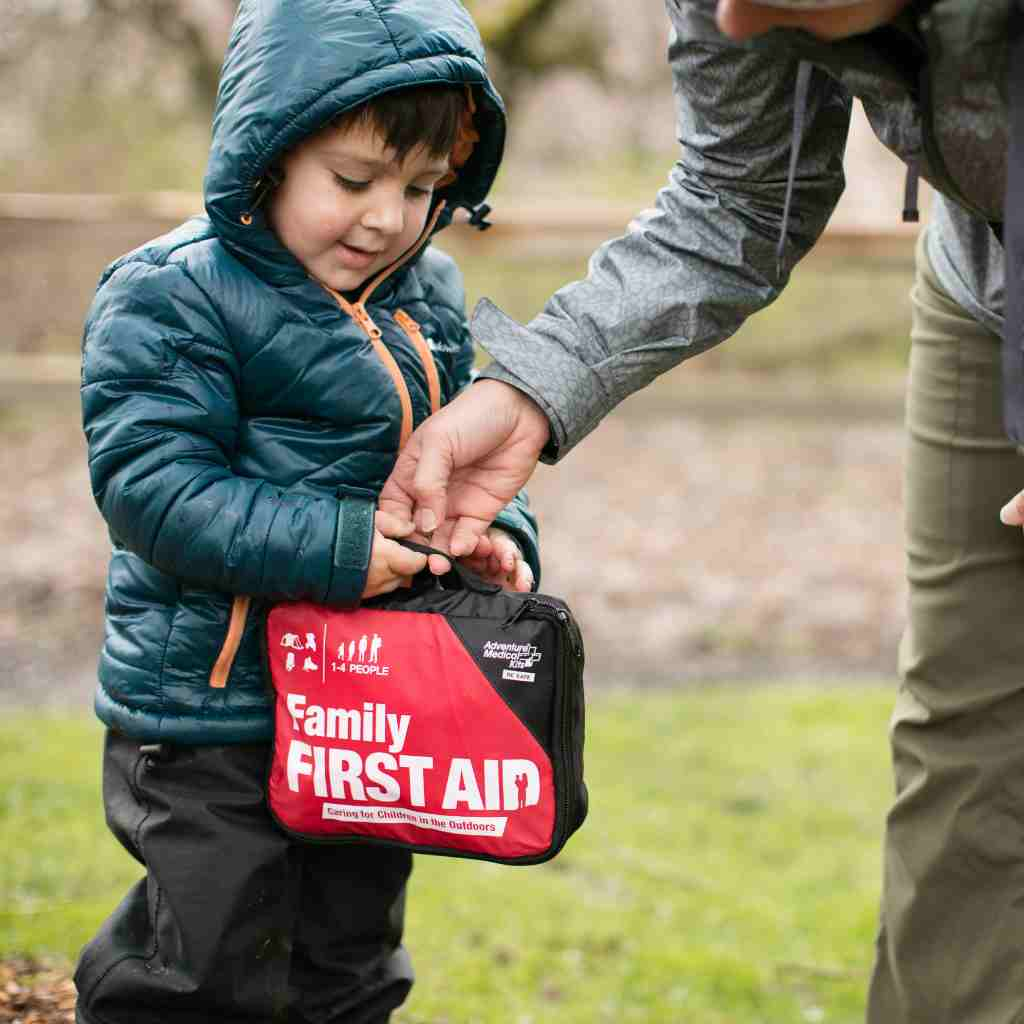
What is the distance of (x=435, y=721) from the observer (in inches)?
76.6

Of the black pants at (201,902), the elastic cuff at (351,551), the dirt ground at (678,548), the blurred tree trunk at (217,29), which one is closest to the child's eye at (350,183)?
the elastic cuff at (351,551)

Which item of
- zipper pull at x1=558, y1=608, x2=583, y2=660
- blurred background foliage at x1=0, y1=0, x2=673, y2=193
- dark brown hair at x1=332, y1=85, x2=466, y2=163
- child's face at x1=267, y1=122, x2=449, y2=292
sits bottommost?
zipper pull at x1=558, y1=608, x2=583, y2=660

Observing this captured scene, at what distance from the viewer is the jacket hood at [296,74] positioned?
187 centimetres

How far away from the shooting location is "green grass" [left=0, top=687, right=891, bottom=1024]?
3.37 m

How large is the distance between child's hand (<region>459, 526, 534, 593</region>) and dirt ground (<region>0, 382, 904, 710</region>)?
3.86 m

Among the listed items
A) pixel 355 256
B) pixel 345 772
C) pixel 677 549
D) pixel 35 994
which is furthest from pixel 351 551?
pixel 677 549

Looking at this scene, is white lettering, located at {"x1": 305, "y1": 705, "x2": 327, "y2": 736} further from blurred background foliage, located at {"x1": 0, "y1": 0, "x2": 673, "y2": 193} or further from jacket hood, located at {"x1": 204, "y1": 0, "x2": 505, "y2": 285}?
blurred background foliage, located at {"x1": 0, "y1": 0, "x2": 673, "y2": 193}

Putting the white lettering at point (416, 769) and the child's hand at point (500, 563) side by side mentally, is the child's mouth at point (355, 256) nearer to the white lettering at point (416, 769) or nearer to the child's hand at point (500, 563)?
the child's hand at point (500, 563)

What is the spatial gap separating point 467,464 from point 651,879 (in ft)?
8.04

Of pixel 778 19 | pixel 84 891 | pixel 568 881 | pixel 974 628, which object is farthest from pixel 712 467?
pixel 778 19

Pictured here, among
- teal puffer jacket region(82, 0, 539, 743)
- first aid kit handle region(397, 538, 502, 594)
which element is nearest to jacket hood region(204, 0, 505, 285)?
teal puffer jacket region(82, 0, 539, 743)

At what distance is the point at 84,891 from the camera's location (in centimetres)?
375

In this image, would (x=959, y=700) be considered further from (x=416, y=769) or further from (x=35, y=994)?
(x=35, y=994)

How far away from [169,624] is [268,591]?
172mm
